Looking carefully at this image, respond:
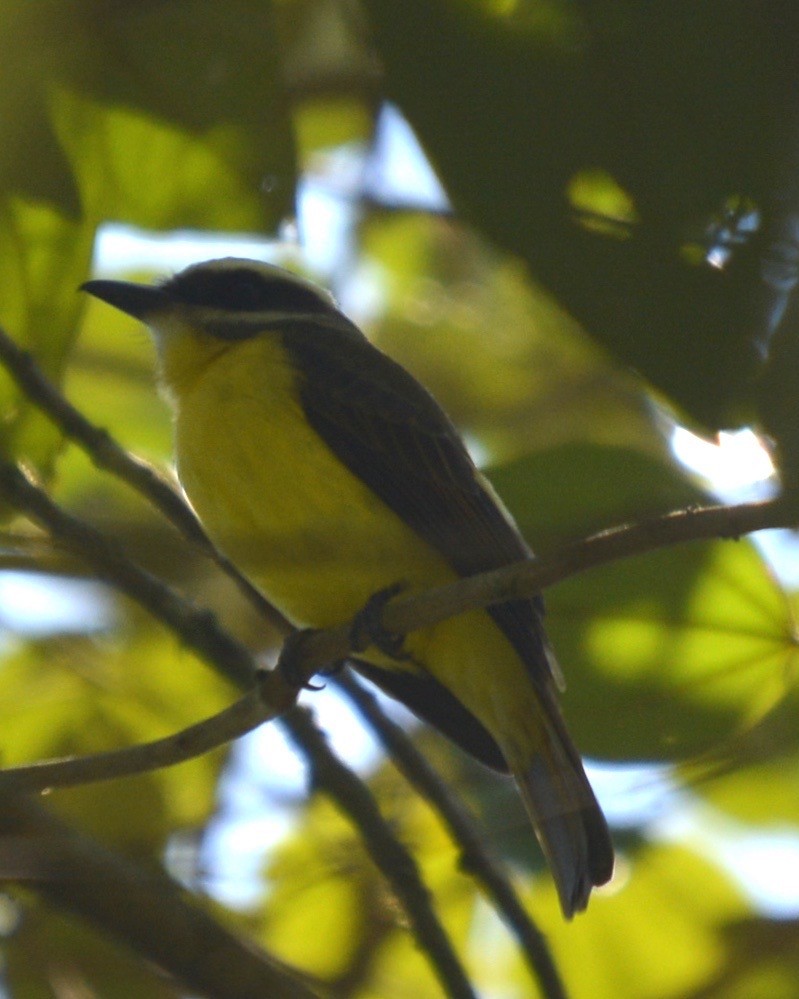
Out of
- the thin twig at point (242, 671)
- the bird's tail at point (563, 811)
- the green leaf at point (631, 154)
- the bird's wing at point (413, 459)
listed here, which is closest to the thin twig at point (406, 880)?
the thin twig at point (242, 671)

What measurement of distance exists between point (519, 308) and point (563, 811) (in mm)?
1856

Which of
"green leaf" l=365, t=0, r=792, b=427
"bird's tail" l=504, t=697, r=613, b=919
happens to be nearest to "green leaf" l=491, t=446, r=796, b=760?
"bird's tail" l=504, t=697, r=613, b=919

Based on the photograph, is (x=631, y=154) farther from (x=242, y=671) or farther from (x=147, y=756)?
(x=242, y=671)

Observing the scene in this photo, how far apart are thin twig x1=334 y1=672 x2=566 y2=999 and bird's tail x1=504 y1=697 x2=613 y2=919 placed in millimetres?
102

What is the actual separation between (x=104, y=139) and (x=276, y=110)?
12.6 inches

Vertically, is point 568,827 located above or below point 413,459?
below

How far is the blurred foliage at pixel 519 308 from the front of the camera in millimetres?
1228

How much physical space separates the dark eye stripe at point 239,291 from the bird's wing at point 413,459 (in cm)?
43

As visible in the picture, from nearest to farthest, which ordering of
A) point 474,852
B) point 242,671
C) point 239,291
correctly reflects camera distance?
point 474,852, point 242,671, point 239,291

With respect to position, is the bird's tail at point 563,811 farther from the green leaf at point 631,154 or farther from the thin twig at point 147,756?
the green leaf at point 631,154

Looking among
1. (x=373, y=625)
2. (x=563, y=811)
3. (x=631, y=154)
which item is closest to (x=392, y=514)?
(x=373, y=625)

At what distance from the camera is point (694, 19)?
129 centimetres

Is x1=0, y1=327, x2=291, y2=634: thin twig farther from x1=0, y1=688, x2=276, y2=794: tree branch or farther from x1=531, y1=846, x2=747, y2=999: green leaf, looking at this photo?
x1=531, y1=846, x2=747, y2=999: green leaf

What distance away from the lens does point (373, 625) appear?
2559 millimetres
